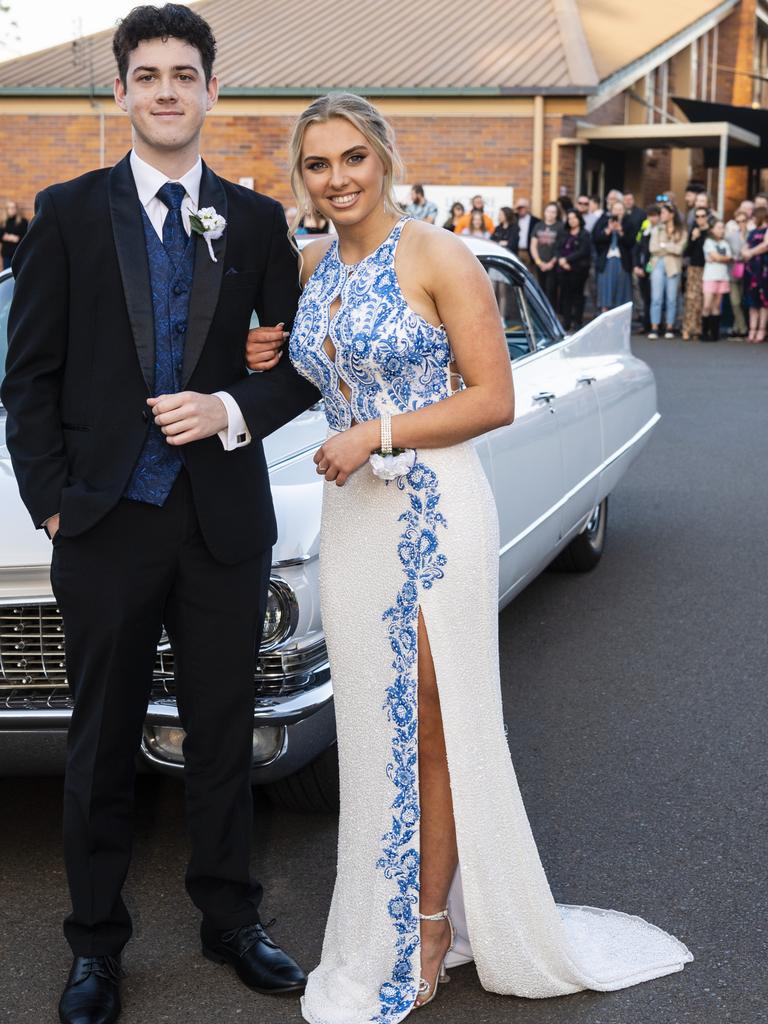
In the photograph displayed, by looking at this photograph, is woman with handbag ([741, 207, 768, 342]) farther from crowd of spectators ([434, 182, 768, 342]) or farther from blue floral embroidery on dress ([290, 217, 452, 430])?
blue floral embroidery on dress ([290, 217, 452, 430])

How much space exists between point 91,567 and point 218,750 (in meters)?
0.54

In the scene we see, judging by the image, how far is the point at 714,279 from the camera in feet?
63.9

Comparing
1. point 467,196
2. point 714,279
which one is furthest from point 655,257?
point 467,196

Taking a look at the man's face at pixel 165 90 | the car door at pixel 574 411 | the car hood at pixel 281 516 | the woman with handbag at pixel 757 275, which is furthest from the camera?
the woman with handbag at pixel 757 275

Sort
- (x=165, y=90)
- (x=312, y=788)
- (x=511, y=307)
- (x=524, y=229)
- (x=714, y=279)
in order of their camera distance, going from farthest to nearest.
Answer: (x=524, y=229)
(x=714, y=279)
(x=511, y=307)
(x=312, y=788)
(x=165, y=90)

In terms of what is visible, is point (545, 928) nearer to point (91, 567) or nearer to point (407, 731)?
point (407, 731)

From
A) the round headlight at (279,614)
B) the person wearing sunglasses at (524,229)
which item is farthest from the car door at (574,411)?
the person wearing sunglasses at (524,229)

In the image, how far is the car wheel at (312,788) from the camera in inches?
154

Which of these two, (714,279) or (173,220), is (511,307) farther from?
(714,279)

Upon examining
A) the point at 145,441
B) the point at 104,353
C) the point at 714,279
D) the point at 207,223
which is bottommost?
the point at 714,279

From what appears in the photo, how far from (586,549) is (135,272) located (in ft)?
14.9

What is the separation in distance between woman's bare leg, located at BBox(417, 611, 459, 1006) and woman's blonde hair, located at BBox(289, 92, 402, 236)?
1.11m

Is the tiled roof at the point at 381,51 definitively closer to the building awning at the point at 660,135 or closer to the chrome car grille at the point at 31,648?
the building awning at the point at 660,135

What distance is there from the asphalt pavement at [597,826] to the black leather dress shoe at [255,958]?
A: 4 centimetres
